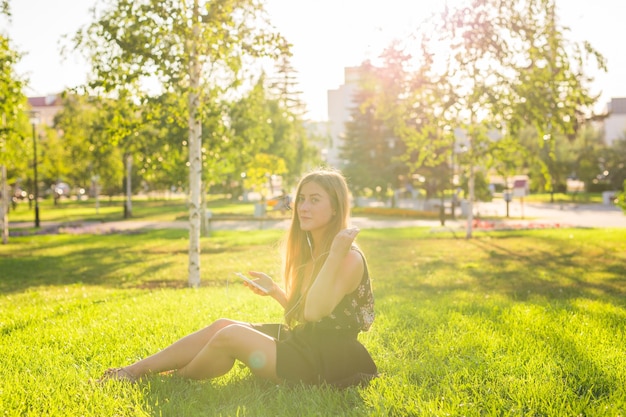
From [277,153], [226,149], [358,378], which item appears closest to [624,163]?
[277,153]

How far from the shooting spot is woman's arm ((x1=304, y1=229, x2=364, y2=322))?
3.99m

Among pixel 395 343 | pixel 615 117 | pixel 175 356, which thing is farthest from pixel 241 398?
pixel 615 117

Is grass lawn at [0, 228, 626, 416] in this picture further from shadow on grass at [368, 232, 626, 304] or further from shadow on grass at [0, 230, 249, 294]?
shadow on grass at [0, 230, 249, 294]

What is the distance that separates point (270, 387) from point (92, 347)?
2.12 m

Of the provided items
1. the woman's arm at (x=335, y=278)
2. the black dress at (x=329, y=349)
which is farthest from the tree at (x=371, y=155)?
the woman's arm at (x=335, y=278)

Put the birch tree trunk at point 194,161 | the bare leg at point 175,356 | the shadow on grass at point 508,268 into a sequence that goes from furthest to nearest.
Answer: the birch tree trunk at point 194,161, the shadow on grass at point 508,268, the bare leg at point 175,356

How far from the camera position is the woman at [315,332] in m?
4.11

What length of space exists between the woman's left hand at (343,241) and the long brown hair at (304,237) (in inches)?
16.8

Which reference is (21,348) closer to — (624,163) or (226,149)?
(226,149)

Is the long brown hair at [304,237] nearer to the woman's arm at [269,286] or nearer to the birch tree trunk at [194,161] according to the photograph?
the woman's arm at [269,286]

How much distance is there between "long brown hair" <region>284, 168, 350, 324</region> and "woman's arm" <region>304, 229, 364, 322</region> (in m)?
0.34

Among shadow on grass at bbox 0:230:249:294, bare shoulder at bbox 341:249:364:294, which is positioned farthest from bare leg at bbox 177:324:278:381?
shadow on grass at bbox 0:230:249:294

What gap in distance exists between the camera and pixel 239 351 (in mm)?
4219

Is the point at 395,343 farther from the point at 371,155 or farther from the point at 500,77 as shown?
the point at 371,155
